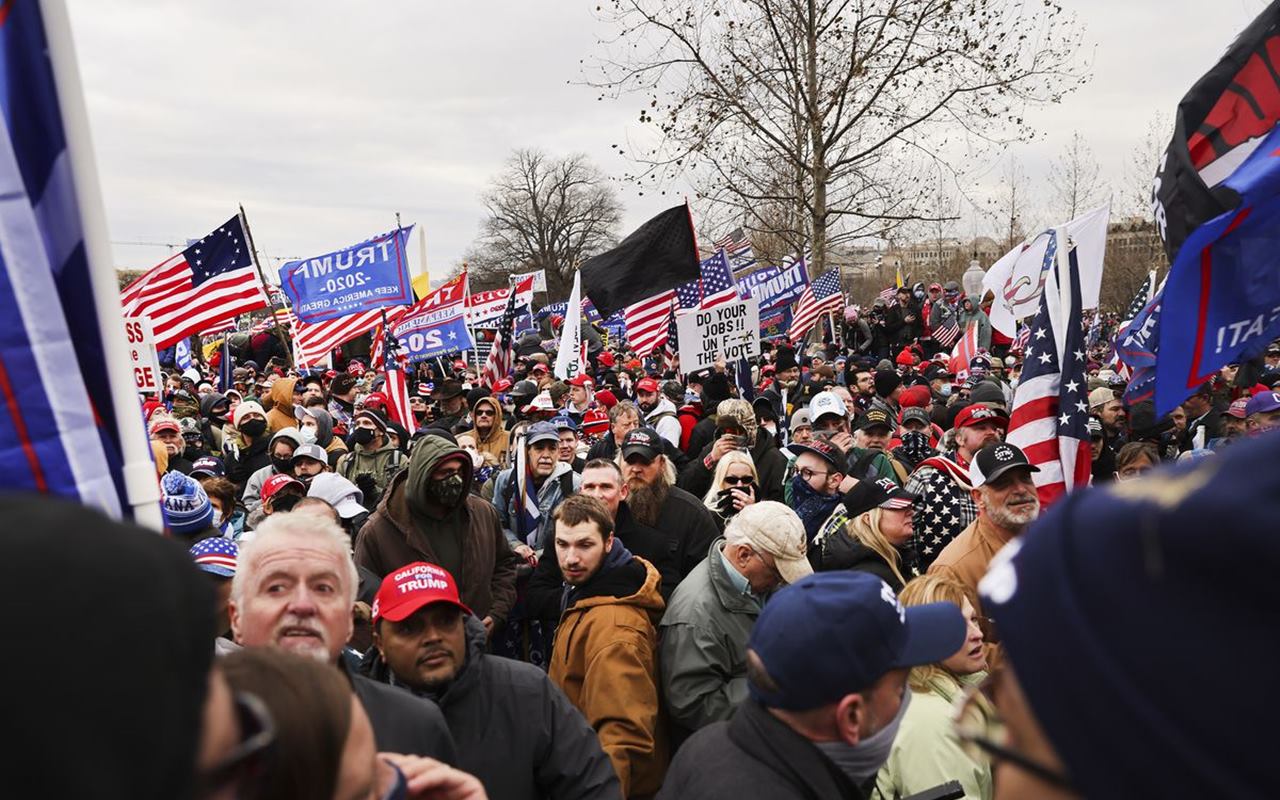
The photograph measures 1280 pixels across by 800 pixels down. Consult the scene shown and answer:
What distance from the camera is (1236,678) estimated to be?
70cm

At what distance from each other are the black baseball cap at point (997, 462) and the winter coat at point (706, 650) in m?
1.60

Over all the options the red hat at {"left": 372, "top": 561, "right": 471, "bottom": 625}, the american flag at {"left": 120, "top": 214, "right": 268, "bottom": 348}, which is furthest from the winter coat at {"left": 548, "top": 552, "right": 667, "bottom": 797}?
the american flag at {"left": 120, "top": 214, "right": 268, "bottom": 348}

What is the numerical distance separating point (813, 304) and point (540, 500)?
10.4 meters

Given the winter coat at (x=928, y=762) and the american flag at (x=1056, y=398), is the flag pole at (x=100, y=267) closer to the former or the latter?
the winter coat at (x=928, y=762)

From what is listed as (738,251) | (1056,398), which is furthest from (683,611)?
(738,251)

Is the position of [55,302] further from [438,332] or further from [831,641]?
[438,332]

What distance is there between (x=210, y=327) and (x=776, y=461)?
21.3ft

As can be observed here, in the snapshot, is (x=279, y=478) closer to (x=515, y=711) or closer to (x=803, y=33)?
(x=515, y=711)

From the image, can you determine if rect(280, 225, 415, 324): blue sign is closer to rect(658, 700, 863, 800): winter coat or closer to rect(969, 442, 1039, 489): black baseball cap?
rect(969, 442, 1039, 489): black baseball cap

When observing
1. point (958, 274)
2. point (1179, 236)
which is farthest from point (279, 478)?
point (958, 274)

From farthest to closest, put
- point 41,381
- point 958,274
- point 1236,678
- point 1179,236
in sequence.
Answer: point 958,274, point 1179,236, point 41,381, point 1236,678

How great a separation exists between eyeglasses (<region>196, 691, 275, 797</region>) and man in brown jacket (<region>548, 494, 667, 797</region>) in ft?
9.05

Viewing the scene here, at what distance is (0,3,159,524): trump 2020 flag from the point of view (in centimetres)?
197

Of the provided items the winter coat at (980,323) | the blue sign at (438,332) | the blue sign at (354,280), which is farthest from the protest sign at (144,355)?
the winter coat at (980,323)
